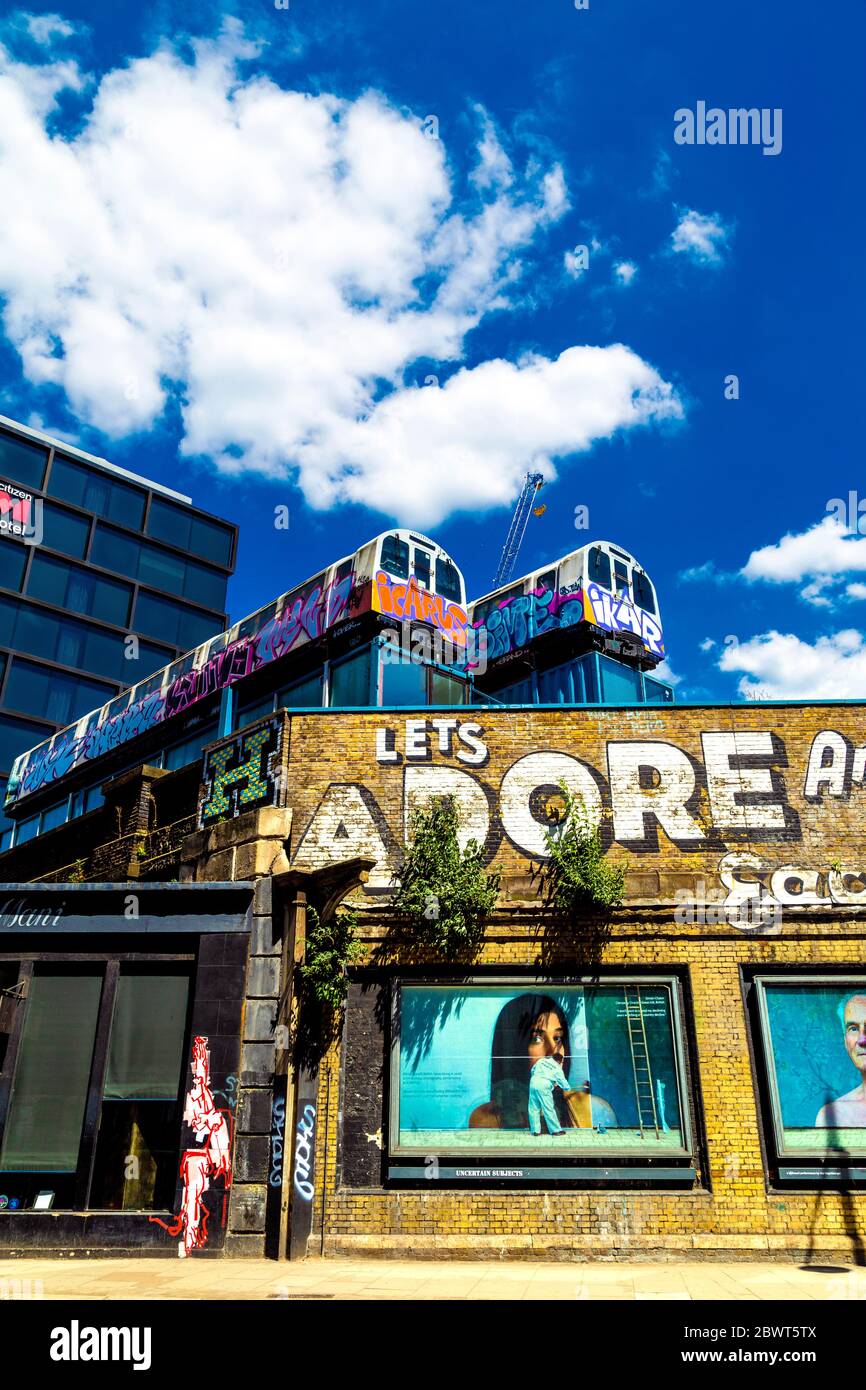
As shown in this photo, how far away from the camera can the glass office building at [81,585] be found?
149 feet

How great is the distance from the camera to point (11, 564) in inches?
1794

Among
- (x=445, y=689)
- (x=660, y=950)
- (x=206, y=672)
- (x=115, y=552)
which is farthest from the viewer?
(x=115, y=552)

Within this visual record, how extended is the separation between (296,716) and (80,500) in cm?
3682

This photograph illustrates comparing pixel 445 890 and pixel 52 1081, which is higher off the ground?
pixel 445 890

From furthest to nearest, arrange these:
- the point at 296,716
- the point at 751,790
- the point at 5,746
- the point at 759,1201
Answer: the point at 5,746
the point at 296,716
the point at 751,790
the point at 759,1201

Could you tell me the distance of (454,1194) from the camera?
1378 cm

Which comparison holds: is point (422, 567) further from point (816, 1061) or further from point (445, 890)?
point (816, 1061)

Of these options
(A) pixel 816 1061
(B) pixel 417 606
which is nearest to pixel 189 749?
(B) pixel 417 606

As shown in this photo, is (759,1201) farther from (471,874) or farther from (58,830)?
(58,830)

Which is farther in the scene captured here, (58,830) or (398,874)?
(58,830)

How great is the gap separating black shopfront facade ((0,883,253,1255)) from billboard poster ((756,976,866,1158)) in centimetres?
767

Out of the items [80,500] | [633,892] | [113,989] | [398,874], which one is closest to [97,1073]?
[113,989]

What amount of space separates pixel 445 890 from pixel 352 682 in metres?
6.19

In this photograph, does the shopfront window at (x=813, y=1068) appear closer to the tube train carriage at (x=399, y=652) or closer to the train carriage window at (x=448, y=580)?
the tube train carriage at (x=399, y=652)
